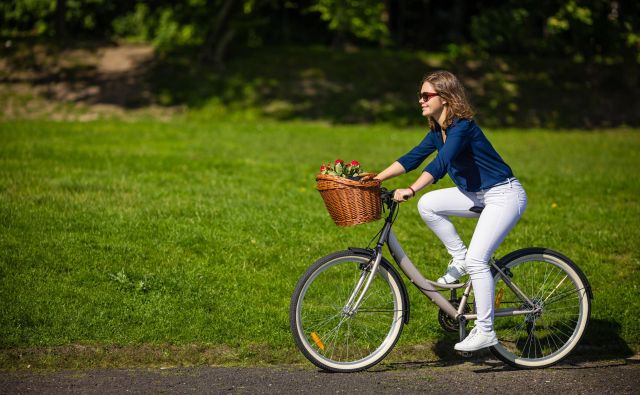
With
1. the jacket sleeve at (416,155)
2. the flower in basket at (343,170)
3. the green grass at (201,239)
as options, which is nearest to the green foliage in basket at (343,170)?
the flower in basket at (343,170)

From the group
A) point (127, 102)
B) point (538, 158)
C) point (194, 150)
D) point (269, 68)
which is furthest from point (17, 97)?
point (538, 158)

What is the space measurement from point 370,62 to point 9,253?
20.1 m

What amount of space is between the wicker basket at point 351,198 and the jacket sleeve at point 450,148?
15.3 inches

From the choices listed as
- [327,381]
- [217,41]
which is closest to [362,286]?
[327,381]

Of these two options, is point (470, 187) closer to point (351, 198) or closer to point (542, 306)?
point (351, 198)

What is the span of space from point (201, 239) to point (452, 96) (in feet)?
12.3

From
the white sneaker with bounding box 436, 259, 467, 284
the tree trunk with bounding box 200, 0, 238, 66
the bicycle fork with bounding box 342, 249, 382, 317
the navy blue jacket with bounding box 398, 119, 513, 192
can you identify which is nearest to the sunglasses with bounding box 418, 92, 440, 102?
the navy blue jacket with bounding box 398, 119, 513, 192

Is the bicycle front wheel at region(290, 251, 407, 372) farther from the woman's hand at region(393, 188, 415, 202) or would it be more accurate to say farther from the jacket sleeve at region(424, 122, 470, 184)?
the jacket sleeve at region(424, 122, 470, 184)

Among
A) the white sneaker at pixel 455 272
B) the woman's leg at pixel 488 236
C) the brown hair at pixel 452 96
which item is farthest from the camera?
the white sneaker at pixel 455 272

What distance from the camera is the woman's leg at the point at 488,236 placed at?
223 inches

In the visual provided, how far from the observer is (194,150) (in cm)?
1473

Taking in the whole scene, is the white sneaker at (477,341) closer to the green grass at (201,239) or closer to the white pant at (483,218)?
the white pant at (483,218)

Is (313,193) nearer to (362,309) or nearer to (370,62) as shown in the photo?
(362,309)

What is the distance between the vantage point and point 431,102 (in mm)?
5602
